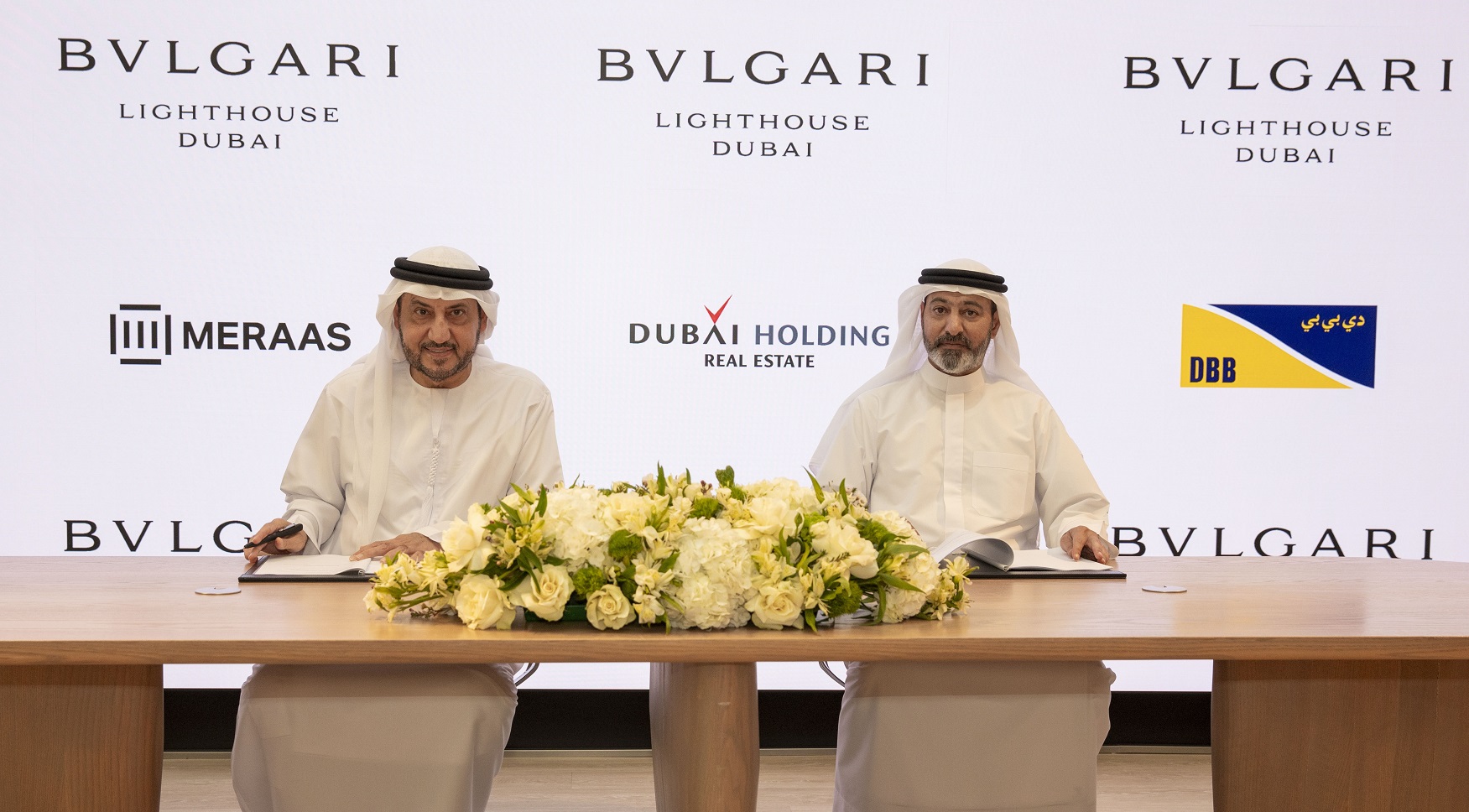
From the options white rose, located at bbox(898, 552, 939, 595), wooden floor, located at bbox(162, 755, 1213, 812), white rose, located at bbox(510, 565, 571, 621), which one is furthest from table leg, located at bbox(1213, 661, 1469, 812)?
wooden floor, located at bbox(162, 755, 1213, 812)

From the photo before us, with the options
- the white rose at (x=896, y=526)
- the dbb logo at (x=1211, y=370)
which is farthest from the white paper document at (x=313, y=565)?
the dbb logo at (x=1211, y=370)

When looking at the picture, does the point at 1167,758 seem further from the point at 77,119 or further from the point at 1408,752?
the point at 77,119

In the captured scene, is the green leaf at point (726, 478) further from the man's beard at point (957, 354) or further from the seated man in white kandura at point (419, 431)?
the man's beard at point (957, 354)

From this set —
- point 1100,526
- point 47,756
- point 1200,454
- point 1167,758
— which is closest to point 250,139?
point 47,756

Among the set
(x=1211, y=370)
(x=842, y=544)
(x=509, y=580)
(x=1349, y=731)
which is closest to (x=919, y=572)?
(x=842, y=544)

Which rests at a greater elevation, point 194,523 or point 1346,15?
point 1346,15

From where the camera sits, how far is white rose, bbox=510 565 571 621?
190 cm

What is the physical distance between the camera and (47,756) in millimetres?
2068

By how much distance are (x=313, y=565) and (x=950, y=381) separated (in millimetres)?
1958

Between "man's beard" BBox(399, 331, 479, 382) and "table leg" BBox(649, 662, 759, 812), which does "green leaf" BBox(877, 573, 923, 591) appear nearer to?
"table leg" BBox(649, 662, 759, 812)

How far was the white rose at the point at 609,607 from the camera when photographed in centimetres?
191

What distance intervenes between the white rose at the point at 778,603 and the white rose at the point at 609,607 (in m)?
0.21

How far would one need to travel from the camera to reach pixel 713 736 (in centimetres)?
203

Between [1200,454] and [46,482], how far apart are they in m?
4.15
